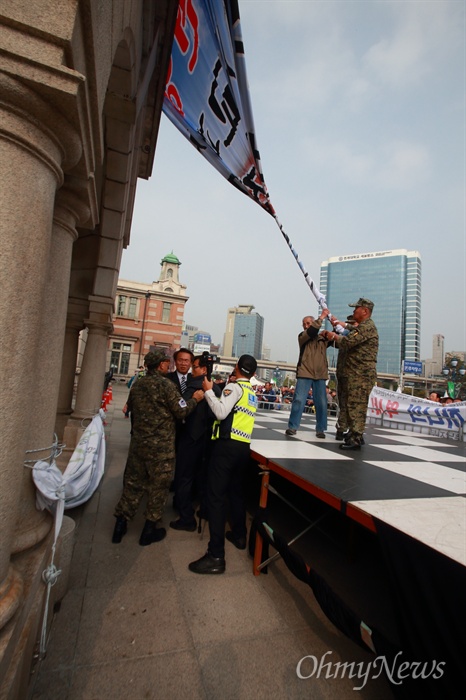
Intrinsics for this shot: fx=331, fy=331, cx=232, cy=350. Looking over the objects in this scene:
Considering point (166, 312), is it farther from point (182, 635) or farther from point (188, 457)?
point (182, 635)

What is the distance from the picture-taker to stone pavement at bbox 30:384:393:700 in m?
1.79

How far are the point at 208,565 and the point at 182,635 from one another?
751 millimetres

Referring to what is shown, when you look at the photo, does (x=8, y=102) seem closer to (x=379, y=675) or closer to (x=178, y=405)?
(x=178, y=405)

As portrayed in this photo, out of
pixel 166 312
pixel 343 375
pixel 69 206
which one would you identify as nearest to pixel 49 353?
pixel 69 206

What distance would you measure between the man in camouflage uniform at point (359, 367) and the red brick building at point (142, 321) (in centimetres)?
3487

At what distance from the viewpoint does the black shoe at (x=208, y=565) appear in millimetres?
2863

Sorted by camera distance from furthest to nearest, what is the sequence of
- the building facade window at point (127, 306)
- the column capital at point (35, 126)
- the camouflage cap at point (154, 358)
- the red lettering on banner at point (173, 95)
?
the building facade window at point (127, 306) → the red lettering on banner at point (173, 95) → the camouflage cap at point (154, 358) → the column capital at point (35, 126)

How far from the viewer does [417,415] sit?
8680 mm

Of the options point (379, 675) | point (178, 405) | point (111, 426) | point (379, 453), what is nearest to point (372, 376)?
point (379, 453)

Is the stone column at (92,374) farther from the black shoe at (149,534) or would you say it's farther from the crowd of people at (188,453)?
the black shoe at (149,534)

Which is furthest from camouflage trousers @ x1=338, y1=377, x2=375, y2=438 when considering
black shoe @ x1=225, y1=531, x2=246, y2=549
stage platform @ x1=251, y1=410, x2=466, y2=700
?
black shoe @ x1=225, y1=531, x2=246, y2=549

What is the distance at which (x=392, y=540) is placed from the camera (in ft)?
5.88

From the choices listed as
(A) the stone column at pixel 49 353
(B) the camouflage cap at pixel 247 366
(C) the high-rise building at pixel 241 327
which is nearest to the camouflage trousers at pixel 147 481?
(B) the camouflage cap at pixel 247 366

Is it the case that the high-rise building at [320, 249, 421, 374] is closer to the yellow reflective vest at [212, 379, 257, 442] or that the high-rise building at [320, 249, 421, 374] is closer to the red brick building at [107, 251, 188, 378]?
the red brick building at [107, 251, 188, 378]
